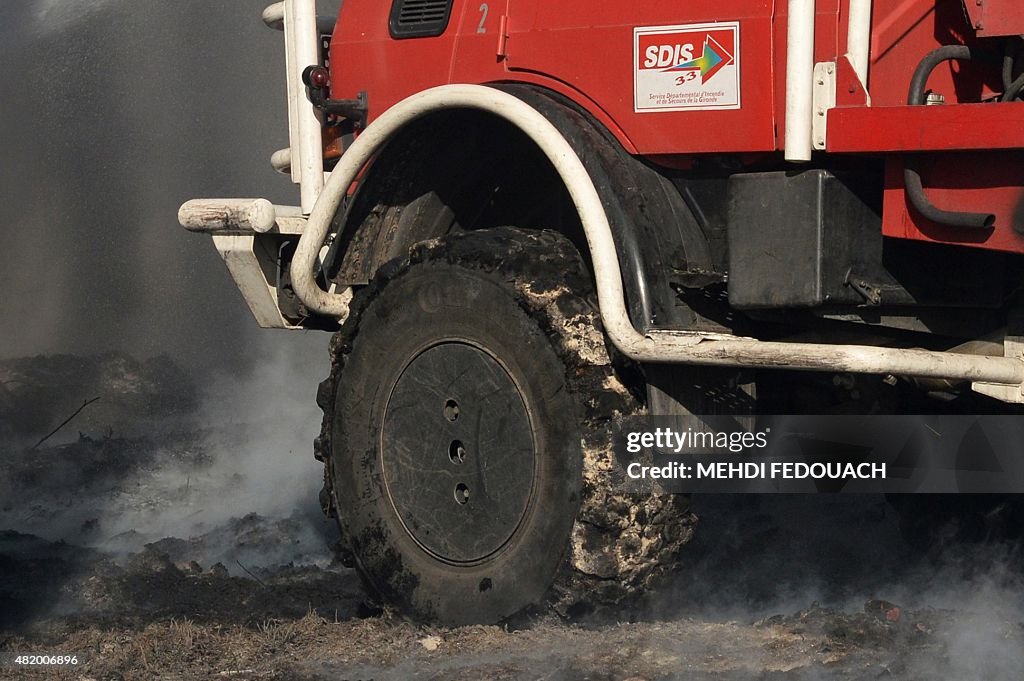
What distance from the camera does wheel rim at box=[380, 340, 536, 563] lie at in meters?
4.61

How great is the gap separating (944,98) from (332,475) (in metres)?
2.32

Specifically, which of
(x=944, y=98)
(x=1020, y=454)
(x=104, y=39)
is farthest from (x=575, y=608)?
(x=104, y=39)

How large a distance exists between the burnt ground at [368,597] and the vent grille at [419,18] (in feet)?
6.21

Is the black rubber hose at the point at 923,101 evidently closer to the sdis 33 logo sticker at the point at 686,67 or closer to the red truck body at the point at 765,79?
the red truck body at the point at 765,79

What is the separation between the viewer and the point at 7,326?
11305 mm

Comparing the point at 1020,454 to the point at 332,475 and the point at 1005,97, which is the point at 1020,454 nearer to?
the point at 1005,97

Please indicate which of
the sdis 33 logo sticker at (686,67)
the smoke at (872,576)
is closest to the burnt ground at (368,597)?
the smoke at (872,576)

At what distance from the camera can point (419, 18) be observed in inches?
203

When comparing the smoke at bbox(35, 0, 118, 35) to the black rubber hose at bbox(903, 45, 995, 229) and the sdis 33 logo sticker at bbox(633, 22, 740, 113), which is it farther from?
the black rubber hose at bbox(903, 45, 995, 229)

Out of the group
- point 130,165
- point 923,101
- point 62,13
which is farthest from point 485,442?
point 62,13

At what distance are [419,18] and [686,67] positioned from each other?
1.19 meters

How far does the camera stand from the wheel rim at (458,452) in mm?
4613

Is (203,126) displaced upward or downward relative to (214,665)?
upward
